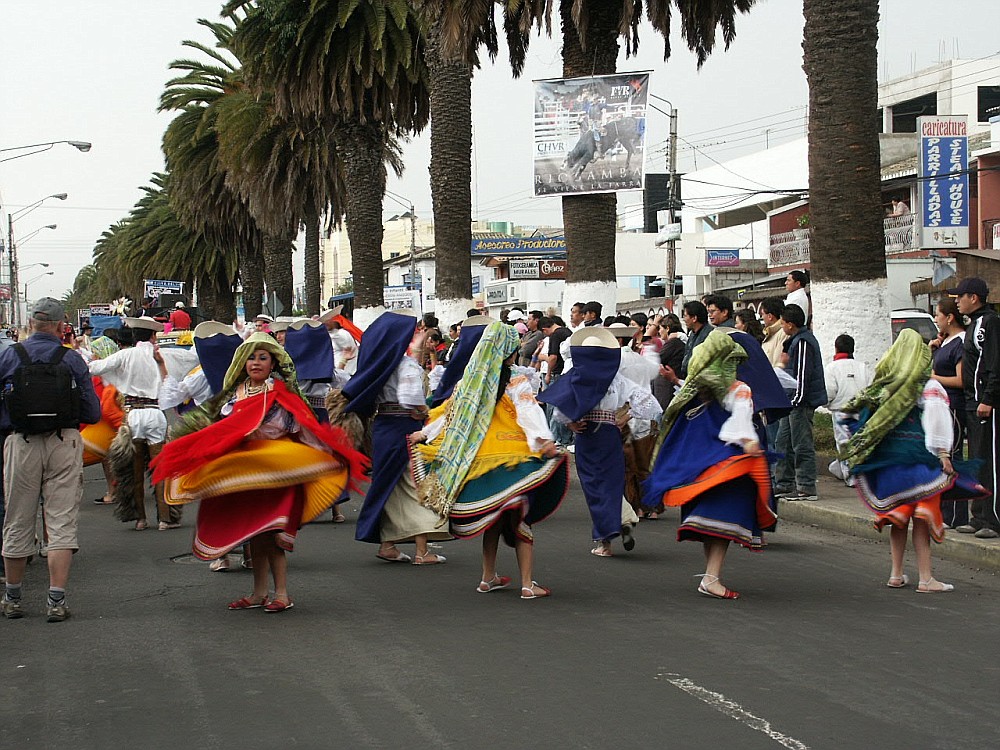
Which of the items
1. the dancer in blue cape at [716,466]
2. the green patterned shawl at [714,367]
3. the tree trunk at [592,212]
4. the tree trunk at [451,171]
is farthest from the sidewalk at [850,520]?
the tree trunk at [451,171]

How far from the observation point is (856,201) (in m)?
14.4

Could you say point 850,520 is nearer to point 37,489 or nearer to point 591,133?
point 37,489

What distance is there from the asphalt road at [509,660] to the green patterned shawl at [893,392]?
3.35ft

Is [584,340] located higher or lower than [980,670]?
higher

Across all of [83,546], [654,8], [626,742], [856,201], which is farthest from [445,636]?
[654,8]

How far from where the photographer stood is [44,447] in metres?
7.87

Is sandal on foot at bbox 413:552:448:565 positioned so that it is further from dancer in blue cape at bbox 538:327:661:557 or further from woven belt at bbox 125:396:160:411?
woven belt at bbox 125:396:160:411

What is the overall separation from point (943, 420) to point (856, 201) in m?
6.54

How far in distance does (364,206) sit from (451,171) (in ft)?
15.1

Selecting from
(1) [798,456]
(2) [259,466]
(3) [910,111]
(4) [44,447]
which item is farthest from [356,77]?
(3) [910,111]

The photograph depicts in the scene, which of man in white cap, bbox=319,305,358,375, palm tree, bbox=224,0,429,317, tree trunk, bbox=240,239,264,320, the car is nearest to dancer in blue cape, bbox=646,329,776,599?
man in white cap, bbox=319,305,358,375

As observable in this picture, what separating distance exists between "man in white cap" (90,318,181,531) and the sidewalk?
6007 millimetres

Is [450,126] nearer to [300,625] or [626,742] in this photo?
[300,625]

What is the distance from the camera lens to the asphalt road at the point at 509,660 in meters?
5.41
